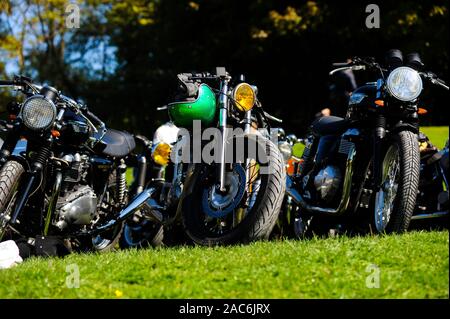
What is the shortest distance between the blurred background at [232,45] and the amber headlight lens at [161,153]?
12.6 meters

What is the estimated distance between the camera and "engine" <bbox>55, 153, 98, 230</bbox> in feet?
24.3

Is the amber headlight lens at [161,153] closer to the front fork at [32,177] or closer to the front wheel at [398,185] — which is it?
the front fork at [32,177]

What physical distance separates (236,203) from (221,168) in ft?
1.06

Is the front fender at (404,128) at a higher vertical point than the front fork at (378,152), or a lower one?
higher

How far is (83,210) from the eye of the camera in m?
7.55

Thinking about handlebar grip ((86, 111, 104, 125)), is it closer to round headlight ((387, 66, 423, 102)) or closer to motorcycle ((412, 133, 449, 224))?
round headlight ((387, 66, 423, 102))

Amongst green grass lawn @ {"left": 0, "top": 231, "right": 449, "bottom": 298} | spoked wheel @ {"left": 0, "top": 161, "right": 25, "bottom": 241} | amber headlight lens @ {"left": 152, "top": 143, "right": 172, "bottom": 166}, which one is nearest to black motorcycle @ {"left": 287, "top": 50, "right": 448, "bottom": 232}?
green grass lawn @ {"left": 0, "top": 231, "right": 449, "bottom": 298}

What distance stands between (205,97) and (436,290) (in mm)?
3085

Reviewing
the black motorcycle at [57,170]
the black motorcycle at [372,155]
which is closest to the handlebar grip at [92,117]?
the black motorcycle at [57,170]

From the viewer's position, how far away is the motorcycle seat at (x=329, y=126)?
25.6 ft

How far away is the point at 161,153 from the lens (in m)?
8.52

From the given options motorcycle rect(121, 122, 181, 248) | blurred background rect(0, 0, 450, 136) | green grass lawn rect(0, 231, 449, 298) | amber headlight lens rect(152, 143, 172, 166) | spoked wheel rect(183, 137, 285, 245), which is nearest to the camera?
green grass lawn rect(0, 231, 449, 298)

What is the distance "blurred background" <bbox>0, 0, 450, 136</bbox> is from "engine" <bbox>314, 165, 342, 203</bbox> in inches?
520
